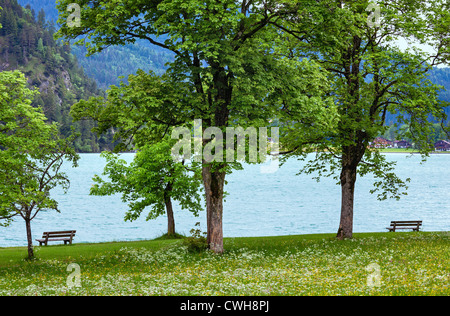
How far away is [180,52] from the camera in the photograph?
85.8 feet

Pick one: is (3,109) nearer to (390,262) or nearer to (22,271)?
(22,271)

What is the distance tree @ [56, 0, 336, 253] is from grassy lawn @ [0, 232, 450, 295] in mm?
3960

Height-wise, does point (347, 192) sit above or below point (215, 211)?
above

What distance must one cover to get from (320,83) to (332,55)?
451 centimetres

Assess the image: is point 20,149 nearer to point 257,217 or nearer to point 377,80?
point 377,80

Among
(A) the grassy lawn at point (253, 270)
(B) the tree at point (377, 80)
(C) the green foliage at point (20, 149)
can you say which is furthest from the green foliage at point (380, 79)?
(C) the green foliage at point (20, 149)

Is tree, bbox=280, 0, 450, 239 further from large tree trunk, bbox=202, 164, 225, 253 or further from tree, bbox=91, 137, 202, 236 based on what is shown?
tree, bbox=91, 137, 202, 236

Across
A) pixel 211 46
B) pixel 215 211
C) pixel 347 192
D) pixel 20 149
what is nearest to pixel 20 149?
pixel 20 149

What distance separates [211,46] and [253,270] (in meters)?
10.8

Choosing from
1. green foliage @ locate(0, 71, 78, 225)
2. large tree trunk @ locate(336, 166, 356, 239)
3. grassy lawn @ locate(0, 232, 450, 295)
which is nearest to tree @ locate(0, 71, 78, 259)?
green foliage @ locate(0, 71, 78, 225)

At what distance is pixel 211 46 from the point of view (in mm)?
22469

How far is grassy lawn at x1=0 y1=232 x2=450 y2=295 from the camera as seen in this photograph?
16.1 meters

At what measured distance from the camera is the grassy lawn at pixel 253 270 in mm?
16078
